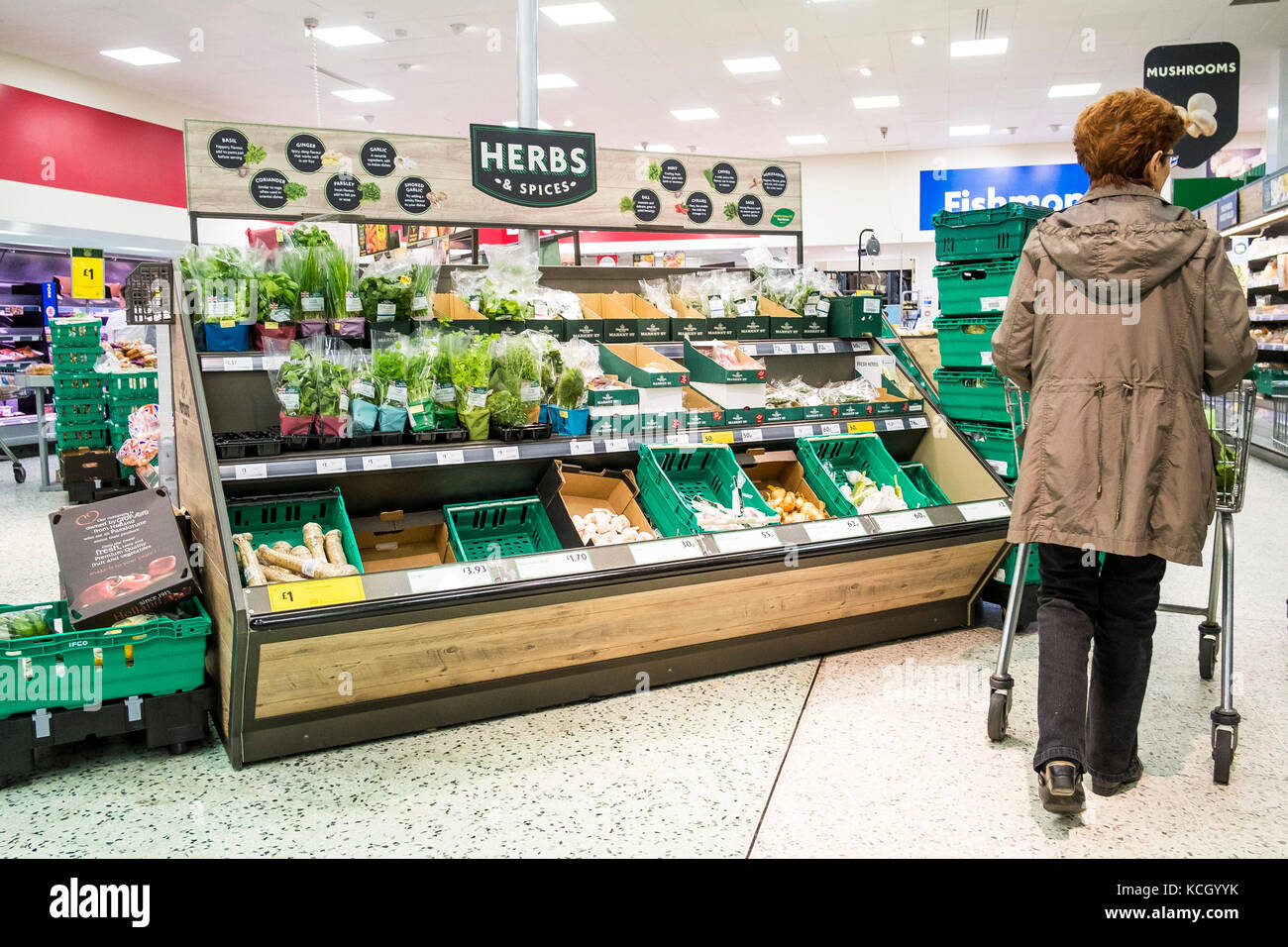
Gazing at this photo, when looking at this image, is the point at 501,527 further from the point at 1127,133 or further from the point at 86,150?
the point at 86,150

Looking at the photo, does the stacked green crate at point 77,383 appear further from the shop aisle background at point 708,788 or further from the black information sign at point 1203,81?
the black information sign at point 1203,81

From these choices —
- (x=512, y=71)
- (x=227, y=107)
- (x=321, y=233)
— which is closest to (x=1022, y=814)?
(x=321, y=233)

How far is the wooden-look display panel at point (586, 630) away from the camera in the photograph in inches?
101

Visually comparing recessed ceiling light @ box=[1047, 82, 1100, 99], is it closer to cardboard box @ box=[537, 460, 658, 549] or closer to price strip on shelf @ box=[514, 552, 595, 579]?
cardboard box @ box=[537, 460, 658, 549]

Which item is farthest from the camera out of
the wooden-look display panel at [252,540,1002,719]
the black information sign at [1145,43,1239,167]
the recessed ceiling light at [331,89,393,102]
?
the recessed ceiling light at [331,89,393,102]

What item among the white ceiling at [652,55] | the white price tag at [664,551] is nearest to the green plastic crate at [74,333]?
the white ceiling at [652,55]

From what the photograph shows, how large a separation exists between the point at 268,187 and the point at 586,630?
214 cm

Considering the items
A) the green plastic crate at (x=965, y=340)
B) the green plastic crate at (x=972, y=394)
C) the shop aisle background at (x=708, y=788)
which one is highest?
the green plastic crate at (x=965, y=340)

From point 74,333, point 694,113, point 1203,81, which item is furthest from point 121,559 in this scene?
point 694,113

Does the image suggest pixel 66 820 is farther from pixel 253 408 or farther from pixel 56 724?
pixel 253 408

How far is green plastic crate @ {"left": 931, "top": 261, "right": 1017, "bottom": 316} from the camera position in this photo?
12.3ft

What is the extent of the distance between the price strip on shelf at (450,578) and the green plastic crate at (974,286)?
2331 millimetres

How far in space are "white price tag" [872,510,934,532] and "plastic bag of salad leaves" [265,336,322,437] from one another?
2.08m

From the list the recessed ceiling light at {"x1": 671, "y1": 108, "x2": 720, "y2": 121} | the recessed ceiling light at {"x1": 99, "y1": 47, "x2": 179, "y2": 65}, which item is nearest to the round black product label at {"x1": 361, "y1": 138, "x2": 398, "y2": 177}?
the recessed ceiling light at {"x1": 99, "y1": 47, "x2": 179, "y2": 65}
